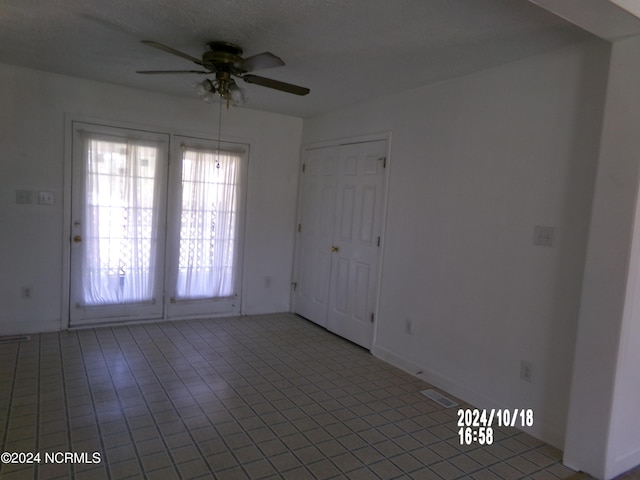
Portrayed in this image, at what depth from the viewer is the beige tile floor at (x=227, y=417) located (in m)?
2.22

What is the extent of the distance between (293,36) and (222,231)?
2633 mm

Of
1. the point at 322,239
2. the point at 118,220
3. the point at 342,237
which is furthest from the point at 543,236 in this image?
the point at 118,220

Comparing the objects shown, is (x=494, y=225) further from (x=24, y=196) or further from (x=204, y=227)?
(x=24, y=196)

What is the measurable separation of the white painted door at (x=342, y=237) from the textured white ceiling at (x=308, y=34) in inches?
36.5

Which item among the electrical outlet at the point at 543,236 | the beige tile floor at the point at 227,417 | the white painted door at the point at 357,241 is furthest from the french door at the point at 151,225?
the electrical outlet at the point at 543,236

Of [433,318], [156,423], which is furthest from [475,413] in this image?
[156,423]

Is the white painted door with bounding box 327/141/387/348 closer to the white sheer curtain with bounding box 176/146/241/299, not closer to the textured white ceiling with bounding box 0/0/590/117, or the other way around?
the textured white ceiling with bounding box 0/0/590/117

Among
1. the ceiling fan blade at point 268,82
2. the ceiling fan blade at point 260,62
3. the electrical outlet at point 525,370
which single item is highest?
the ceiling fan blade at point 260,62

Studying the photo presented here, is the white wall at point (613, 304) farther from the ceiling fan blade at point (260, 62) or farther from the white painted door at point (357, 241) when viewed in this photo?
the white painted door at point (357, 241)

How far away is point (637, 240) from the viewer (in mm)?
2129

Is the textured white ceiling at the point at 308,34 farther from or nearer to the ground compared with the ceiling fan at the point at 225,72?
farther from the ground

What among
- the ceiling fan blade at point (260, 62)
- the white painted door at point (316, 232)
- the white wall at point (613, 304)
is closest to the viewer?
the white wall at point (613, 304)

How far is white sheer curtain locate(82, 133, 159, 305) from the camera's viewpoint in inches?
161

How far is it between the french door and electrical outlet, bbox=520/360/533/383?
3197 millimetres
